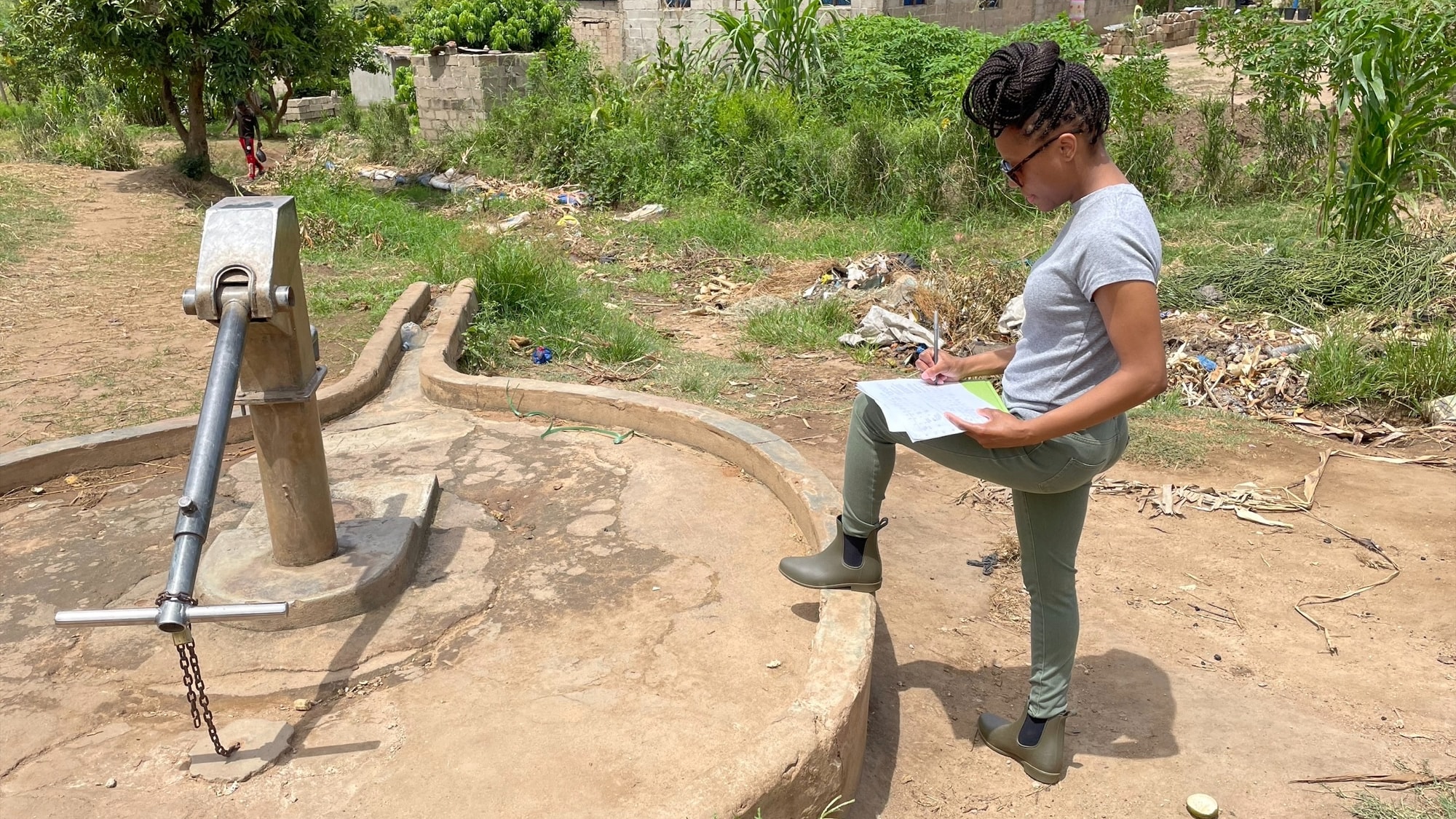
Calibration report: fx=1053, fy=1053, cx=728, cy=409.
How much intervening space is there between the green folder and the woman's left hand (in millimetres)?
166

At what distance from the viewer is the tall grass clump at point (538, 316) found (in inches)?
215

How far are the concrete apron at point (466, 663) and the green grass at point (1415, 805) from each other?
123 cm

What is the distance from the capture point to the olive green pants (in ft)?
6.83

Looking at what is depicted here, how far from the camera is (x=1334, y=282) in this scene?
609 cm

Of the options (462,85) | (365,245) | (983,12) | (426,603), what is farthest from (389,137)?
(426,603)

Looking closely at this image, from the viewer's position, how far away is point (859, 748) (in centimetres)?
239

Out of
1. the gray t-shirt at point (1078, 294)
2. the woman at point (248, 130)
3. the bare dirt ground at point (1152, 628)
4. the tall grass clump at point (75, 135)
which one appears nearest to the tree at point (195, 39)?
the woman at point (248, 130)

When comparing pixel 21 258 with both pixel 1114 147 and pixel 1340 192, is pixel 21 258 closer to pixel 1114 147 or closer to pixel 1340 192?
pixel 1114 147

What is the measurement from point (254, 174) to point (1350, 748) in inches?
474

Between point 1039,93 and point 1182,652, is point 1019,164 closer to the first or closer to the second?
point 1039,93

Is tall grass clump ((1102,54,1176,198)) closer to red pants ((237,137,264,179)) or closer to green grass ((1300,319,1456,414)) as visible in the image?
green grass ((1300,319,1456,414))

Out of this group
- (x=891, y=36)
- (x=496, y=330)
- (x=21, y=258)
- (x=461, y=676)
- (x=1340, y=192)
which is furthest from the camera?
(x=891, y=36)

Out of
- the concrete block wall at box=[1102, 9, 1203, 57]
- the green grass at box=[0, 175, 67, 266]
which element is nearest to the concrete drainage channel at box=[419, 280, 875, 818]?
the green grass at box=[0, 175, 67, 266]

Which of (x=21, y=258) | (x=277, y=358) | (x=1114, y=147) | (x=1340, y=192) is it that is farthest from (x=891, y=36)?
(x=277, y=358)
